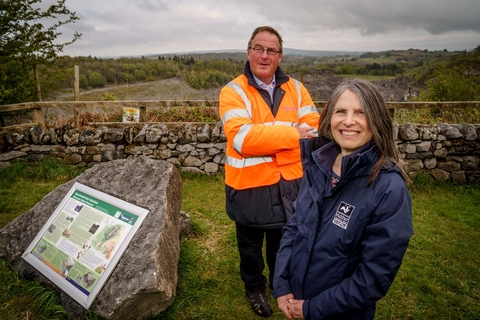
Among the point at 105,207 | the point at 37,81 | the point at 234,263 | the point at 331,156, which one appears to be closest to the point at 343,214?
the point at 331,156

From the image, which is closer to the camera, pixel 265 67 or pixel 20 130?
pixel 265 67

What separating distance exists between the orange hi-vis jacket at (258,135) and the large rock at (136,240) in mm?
817

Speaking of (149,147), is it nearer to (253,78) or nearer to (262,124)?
(253,78)

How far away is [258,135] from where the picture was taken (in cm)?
228

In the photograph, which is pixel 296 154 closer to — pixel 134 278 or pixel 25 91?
pixel 134 278

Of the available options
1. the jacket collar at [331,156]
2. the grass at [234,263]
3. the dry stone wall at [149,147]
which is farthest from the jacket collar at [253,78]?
the dry stone wall at [149,147]

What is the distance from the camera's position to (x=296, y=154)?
2.49 metres

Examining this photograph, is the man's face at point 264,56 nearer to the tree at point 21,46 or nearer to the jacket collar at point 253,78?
the jacket collar at point 253,78

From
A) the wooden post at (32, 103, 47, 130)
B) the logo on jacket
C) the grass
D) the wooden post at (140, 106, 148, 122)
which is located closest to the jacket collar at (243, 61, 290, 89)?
the logo on jacket

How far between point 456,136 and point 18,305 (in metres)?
7.34

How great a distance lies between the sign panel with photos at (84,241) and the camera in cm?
258

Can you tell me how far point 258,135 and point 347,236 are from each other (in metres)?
1.02

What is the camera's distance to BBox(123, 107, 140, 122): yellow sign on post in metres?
6.94

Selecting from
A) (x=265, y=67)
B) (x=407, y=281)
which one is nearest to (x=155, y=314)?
(x=265, y=67)
